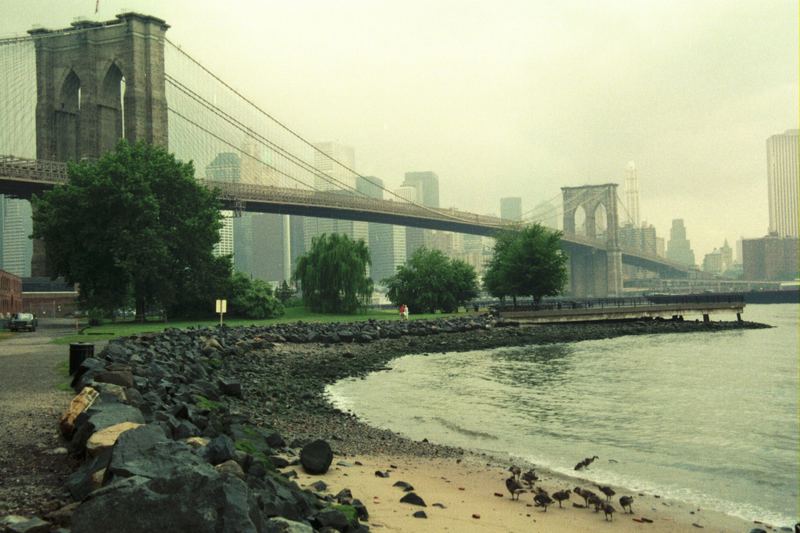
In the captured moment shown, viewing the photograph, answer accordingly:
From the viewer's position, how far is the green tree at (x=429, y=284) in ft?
225

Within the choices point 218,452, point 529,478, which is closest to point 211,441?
point 218,452

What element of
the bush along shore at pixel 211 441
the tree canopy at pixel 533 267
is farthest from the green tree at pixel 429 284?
the bush along shore at pixel 211 441

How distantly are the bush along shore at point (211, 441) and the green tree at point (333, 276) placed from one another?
23.3m

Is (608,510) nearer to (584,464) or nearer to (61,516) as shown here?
(584,464)

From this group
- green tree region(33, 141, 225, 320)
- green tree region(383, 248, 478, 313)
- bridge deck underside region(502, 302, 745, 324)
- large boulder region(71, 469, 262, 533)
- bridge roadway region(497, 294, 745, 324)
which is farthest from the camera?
green tree region(383, 248, 478, 313)

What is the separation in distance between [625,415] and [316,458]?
12132 millimetres

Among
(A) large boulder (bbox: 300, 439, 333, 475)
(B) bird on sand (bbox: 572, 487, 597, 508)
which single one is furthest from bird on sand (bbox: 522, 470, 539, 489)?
(A) large boulder (bbox: 300, 439, 333, 475)

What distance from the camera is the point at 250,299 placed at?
5172 cm

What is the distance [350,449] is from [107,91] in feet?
200

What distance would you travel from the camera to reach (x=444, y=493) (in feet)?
34.3

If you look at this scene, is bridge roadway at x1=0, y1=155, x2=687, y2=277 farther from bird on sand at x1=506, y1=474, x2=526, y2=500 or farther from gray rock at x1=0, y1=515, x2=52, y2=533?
gray rock at x1=0, y1=515, x2=52, y2=533

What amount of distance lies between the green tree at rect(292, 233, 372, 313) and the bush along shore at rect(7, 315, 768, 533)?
23257mm

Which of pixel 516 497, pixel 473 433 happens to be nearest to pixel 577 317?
pixel 473 433

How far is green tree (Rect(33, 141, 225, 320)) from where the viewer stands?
4359 centimetres
